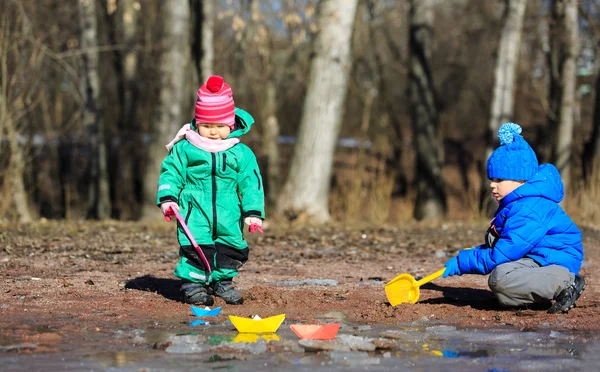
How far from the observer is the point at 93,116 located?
1794cm

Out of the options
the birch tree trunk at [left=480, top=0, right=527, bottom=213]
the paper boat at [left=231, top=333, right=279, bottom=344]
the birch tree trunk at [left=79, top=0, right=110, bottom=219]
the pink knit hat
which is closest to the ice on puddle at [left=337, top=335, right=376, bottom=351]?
the paper boat at [left=231, top=333, right=279, bottom=344]

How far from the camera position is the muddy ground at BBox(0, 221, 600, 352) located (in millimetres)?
5023

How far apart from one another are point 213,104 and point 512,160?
1881 mm

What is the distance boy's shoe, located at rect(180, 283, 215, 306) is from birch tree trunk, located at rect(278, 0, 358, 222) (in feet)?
21.9

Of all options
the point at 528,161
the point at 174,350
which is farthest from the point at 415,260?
the point at 174,350

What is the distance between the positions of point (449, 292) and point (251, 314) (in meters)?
1.70

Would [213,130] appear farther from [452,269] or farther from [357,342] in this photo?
[357,342]

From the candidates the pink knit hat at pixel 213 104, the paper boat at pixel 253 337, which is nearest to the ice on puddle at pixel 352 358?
the paper boat at pixel 253 337

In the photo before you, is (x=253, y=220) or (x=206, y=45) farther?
(x=206, y=45)

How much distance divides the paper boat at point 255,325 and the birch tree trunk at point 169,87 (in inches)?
409

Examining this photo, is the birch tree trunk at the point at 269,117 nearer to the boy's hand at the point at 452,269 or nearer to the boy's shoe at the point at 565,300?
Answer: the boy's hand at the point at 452,269

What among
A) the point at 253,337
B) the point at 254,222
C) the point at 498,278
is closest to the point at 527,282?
the point at 498,278

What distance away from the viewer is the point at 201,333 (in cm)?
450

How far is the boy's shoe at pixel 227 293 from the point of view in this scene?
554 centimetres
